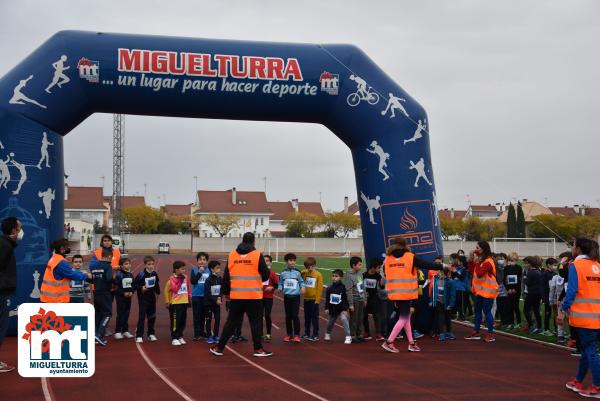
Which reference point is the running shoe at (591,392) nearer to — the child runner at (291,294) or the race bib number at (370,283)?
the race bib number at (370,283)

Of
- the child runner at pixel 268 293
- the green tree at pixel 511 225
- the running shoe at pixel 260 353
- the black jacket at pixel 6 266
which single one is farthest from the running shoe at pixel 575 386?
the green tree at pixel 511 225

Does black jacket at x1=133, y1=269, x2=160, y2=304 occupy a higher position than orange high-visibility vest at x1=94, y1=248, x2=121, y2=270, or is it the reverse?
orange high-visibility vest at x1=94, y1=248, x2=121, y2=270

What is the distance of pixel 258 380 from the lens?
8.91 meters

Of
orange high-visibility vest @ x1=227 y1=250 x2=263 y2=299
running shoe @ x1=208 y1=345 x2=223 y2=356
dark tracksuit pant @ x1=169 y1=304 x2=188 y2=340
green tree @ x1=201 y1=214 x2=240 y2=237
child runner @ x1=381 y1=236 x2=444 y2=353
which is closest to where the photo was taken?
orange high-visibility vest @ x1=227 y1=250 x2=263 y2=299

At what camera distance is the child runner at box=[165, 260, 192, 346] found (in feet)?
40.3

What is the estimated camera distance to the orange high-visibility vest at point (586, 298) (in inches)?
319

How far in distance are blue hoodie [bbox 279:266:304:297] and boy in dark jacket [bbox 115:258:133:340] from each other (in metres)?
2.86

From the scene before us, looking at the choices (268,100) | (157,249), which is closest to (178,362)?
(268,100)

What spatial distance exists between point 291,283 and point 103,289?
134 inches

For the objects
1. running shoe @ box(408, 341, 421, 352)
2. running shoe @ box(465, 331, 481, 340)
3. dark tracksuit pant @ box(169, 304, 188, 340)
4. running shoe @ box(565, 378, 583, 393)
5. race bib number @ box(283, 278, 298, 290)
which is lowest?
running shoe @ box(465, 331, 481, 340)

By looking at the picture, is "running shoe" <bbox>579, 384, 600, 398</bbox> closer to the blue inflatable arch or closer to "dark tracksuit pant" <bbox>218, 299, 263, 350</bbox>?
"dark tracksuit pant" <bbox>218, 299, 263, 350</bbox>

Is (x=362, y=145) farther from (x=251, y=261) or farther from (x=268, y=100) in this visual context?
(x=251, y=261)

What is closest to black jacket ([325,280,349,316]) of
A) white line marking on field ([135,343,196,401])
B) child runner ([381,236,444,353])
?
child runner ([381,236,444,353])

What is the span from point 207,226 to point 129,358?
88.2m
